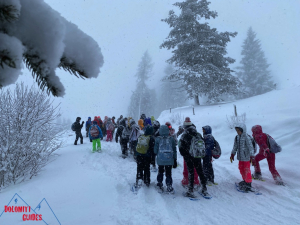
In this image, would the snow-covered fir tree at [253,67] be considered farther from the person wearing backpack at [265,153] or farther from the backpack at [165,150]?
the backpack at [165,150]

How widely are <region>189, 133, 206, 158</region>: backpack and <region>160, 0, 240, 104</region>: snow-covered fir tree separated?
11.0 meters

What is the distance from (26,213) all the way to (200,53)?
51.7ft

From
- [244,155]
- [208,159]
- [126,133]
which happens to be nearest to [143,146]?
[208,159]

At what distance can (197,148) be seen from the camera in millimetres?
3945

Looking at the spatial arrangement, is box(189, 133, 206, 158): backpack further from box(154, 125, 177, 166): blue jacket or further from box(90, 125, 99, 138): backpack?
box(90, 125, 99, 138): backpack

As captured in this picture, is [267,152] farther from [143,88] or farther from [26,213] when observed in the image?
[143,88]

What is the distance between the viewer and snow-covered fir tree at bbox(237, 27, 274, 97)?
26.8 meters

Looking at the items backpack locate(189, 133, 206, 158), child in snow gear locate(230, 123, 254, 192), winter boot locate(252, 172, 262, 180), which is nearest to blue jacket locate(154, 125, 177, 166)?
backpack locate(189, 133, 206, 158)

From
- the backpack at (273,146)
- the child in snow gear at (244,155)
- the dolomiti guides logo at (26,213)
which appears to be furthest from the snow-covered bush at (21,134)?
the backpack at (273,146)

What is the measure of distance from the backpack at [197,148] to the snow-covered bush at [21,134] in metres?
4.46

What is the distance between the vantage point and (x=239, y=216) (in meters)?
→ 3.08

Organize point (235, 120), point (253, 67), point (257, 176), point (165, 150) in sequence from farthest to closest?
point (253, 67) < point (235, 120) < point (257, 176) < point (165, 150)

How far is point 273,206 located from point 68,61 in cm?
459

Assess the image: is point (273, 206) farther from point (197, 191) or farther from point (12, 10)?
point (12, 10)
